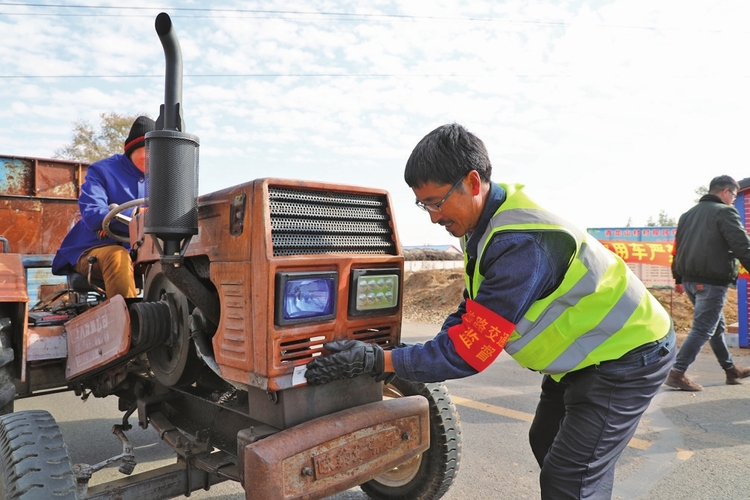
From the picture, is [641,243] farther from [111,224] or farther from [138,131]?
[111,224]

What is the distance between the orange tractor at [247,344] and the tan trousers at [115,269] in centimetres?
28

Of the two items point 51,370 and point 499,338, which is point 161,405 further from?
point 499,338

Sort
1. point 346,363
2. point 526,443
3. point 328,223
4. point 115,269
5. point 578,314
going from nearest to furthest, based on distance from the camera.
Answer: point 578,314, point 346,363, point 328,223, point 115,269, point 526,443

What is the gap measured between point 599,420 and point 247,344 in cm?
124

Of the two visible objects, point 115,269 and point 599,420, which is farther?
point 115,269

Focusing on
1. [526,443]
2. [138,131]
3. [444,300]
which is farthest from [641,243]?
[138,131]

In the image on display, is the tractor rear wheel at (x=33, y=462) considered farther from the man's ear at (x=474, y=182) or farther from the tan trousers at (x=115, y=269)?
the man's ear at (x=474, y=182)

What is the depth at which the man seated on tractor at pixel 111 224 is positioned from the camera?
9.95ft

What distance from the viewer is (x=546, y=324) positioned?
5.79 feet

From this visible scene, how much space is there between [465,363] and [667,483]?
2.13 metres

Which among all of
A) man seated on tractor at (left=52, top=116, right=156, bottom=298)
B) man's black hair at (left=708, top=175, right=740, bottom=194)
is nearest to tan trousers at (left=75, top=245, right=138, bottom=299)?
man seated on tractor at (left=52, top=116, right=156, bottom=298)

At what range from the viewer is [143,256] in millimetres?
2637

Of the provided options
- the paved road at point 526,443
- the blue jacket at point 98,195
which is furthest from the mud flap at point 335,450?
the blue jacket at point 98,195

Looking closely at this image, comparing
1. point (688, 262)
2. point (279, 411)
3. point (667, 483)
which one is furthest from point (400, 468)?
point (688, 262)
